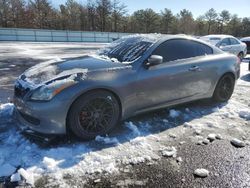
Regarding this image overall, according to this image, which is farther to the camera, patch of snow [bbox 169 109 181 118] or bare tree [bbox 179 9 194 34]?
bare tree [bbox 179 9 194 34]

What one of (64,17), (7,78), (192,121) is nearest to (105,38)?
(64,17)

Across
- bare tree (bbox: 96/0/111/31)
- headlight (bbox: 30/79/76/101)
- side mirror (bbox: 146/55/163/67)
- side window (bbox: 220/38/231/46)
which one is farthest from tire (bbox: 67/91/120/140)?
bare tree (bbox: 96/0/111/31)

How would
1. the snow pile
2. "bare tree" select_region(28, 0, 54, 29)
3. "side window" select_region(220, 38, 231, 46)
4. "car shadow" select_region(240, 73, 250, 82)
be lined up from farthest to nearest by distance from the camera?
"bare tree" select_region(28, 0, 54, 29)
"side window" select_region(220, 38, 231, 46)
"car shadow" select_region(240, 73, 250, 82)
the snow pile

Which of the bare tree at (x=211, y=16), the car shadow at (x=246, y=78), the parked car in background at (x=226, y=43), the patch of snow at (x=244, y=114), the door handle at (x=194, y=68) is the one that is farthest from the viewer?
the bare tree at (x=211, y=16)

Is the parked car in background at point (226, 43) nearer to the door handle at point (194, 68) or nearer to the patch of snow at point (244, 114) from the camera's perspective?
the patch of snow at point (244, 114)

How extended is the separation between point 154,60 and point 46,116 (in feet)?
6.20

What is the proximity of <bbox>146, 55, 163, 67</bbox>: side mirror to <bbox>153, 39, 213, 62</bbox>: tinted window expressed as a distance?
9.2 inches

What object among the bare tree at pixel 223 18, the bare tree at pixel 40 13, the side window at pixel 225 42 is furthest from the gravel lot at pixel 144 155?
the bare tree at pixel 223 18

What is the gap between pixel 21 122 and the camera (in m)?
3.84

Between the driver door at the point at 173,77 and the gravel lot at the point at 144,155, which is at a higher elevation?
the driver door at the point at 173,77

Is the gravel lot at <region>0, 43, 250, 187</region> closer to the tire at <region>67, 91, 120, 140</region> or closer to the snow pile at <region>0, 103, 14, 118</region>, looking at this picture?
the snow pile at <region>0, 103, 14, 118</region>

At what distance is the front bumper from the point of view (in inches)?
136

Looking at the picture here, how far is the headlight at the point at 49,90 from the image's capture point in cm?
349

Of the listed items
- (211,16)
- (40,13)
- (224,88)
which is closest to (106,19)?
(40,13)
